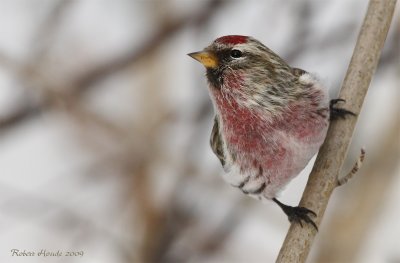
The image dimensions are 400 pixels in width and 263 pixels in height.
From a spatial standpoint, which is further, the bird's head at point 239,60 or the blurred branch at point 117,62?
the blurred branch at point 117,62

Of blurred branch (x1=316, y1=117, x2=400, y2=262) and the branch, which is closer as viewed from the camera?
the branch

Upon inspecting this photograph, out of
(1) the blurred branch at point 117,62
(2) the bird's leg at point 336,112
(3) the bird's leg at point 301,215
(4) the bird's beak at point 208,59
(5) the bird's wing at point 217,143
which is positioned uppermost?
(1) the blurred branch at point 117,62

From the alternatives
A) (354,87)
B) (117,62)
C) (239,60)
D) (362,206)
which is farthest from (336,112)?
(362,206)

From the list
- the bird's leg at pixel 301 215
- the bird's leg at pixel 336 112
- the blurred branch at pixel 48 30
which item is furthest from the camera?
the blurred branch at pixel 48 30

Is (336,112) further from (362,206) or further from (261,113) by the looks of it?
(362,206)

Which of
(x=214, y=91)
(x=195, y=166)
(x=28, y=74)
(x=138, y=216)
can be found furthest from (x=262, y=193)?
(x=28, y=74)

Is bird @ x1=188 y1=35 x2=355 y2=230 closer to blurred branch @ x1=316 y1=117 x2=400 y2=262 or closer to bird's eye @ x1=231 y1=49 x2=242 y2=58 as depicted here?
bird's eye @ x1=231 y1=49 x2=242 y2=58

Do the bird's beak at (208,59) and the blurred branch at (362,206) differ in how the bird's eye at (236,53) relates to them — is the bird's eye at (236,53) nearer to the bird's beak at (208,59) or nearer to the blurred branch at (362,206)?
the bird's beak at (208,59)

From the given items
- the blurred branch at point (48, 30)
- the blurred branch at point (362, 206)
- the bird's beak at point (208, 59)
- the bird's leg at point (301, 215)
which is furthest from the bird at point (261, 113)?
the blurred branch at point (362, 206)

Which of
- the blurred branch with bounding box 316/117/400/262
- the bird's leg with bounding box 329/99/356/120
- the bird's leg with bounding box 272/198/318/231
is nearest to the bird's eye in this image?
the bird's leg with bounding box 329/99/356/120

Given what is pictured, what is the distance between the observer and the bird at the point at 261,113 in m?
2.42

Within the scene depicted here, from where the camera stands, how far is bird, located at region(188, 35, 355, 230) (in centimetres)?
242

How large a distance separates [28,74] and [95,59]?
745 millimetres

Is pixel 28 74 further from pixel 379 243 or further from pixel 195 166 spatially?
pixel 379 243
